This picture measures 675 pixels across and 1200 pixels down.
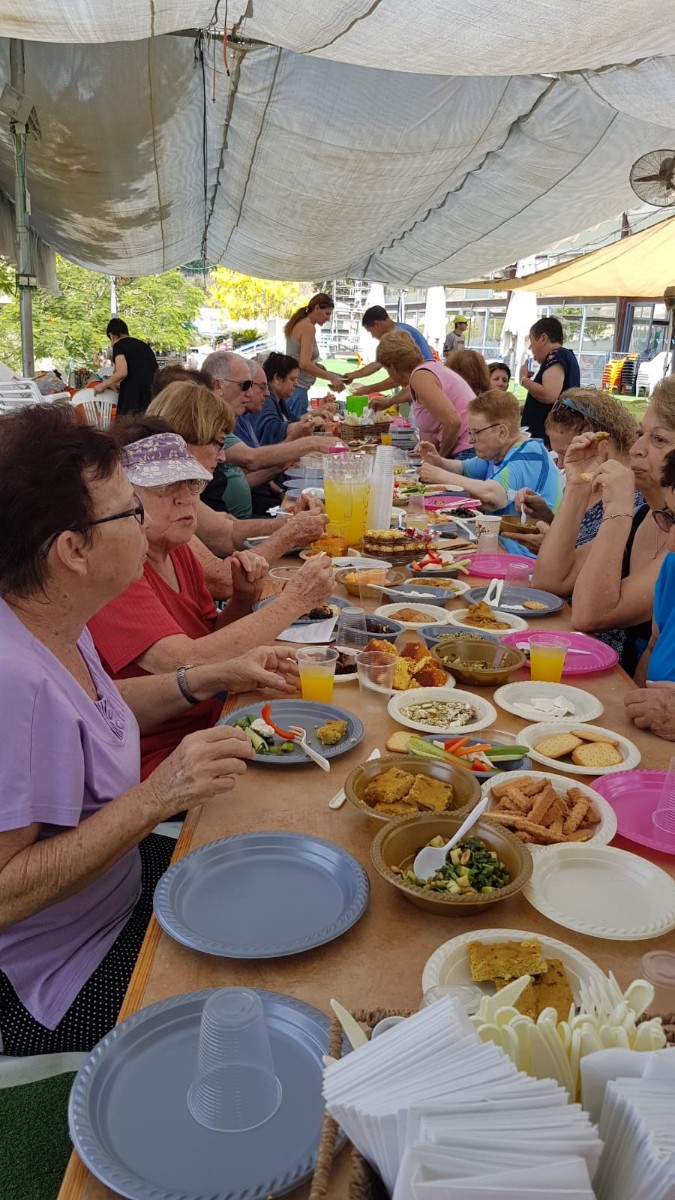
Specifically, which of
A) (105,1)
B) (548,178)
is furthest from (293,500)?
(548,178)

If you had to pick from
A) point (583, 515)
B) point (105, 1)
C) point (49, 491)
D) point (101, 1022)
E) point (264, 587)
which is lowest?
point (101, 1022)

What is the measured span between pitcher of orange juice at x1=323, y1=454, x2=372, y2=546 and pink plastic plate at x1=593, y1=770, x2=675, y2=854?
2214 millimetres

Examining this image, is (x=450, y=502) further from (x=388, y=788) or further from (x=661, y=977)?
(x=661, y=977)

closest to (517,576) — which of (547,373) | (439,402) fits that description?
(439,402)

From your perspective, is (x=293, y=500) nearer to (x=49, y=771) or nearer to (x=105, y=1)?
(x=105, y=1)

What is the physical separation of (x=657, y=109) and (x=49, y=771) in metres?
6.83

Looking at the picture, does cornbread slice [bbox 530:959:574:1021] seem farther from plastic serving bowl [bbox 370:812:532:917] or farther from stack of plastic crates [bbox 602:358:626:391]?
stack of plastic crates [bbox 602:358:626:391]

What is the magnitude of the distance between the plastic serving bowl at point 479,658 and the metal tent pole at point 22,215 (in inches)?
252

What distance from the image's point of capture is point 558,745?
1901 millimetres

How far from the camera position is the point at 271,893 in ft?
4.64

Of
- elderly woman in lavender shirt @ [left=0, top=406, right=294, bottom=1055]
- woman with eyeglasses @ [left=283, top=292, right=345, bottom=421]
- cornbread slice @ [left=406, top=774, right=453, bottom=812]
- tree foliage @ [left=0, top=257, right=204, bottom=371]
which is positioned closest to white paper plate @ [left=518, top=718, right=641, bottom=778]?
cornbread slice @ [left=406, top=774, right=453, bottom=812]

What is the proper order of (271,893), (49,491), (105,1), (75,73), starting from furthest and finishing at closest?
(75,73) → (105,1) → (49,491) → (271,893)

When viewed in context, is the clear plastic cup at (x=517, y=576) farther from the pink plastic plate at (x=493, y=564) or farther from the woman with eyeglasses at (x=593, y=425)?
the woman with eyeglasses at (x=593, y=425)

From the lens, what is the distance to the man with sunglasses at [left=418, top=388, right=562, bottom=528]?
494 centimetres
